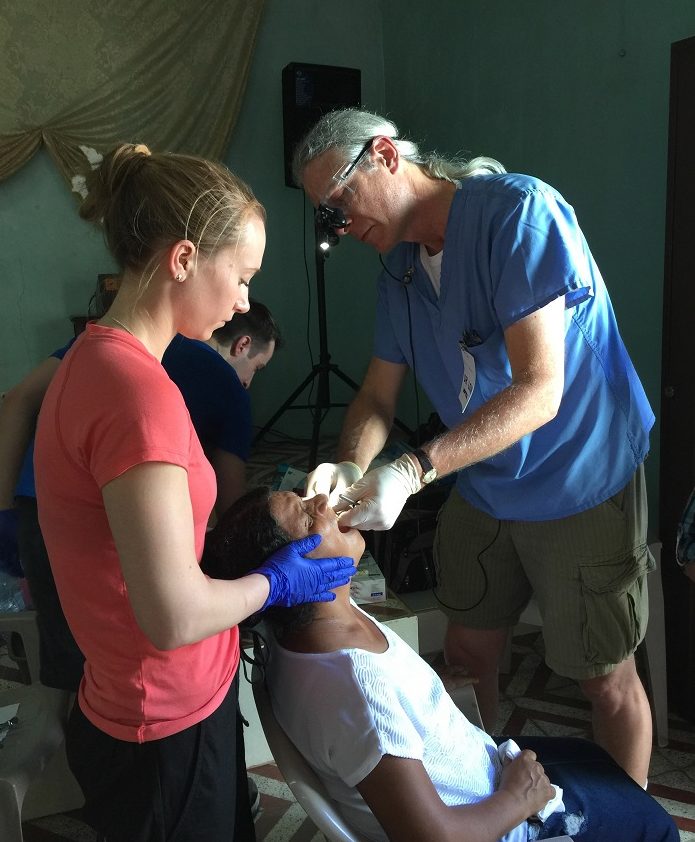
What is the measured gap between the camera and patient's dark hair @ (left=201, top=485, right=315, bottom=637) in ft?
3.82

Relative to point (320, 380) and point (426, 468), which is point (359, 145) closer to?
point (426, 468)

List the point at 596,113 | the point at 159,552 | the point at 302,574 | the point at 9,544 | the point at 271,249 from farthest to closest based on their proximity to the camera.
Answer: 1. the point at 271,249
2. the point at 596,113
3. the point at 9,544
4. the point at 302,574
5. the point at 159,552

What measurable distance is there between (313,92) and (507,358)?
9.90 ft

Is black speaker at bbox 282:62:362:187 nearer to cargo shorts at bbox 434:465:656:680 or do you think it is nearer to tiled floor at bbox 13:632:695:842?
tiled floor at bbox 13:632:695:842

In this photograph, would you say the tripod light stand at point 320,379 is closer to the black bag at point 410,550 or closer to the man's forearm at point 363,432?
the black bag at point 410,550

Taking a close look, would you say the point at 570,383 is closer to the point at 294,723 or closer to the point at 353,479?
the point at 353,479

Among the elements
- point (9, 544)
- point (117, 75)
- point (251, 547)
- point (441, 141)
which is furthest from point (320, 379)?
point (251, 547)

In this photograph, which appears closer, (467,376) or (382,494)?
(382,494)

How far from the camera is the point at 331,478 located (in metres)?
1.44

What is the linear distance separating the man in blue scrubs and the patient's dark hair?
0.16 meters

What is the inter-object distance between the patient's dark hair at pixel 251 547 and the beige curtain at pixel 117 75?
3.02 meters

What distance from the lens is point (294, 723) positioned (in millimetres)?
1065

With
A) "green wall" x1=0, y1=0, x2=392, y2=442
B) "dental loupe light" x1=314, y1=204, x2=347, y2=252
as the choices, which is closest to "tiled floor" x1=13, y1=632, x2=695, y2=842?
"dental loupe light" x1=314, y1=204, x2=347, y2=252

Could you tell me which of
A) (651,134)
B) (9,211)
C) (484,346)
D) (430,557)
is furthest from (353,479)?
(9,211)
